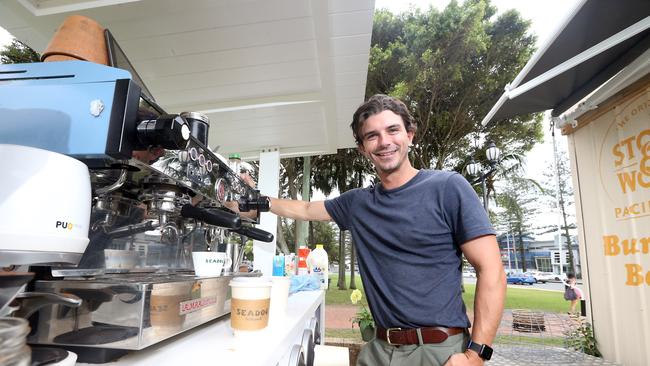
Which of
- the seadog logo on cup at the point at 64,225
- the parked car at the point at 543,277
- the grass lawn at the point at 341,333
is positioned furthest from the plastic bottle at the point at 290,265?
the parked car at the point at 543,277

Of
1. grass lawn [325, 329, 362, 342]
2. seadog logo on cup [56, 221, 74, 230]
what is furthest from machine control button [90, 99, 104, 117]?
grass lawn [325, 329, 362, 342]

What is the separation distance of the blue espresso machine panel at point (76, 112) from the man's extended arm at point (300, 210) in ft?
3.64

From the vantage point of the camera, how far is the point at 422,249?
1.33m

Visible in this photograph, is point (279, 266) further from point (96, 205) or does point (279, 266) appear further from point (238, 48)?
point (96, 205)

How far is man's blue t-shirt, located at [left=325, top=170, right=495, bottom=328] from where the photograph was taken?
1267mm

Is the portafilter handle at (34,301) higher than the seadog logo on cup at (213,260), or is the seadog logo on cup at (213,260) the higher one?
the seadog logo on cup at (213,260)

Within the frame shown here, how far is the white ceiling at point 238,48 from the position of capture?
175 cm

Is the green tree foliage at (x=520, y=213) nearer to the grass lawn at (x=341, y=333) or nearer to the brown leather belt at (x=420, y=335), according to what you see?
the grass lawn at (x=341, y=333)

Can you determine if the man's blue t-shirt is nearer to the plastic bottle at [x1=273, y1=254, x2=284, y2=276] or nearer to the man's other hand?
the man's other hand

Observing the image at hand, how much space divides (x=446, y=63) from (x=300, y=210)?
7.19m

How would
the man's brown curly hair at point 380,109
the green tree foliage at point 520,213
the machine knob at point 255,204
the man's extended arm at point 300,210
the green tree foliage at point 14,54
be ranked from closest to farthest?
the man's brown curly hair at point 380,109 < the machine knob at point 255,204 < the man's extended arm at point 300,210 < the green tree foliage at point 14,54 < the green tree foliage at point 520,213

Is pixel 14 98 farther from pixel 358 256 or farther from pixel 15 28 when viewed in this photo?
pixel 15 28

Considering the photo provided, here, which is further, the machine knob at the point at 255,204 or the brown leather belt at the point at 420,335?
the machine knob at the point at 255,204

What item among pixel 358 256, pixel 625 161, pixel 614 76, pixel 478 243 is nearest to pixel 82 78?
pixel 358 256
